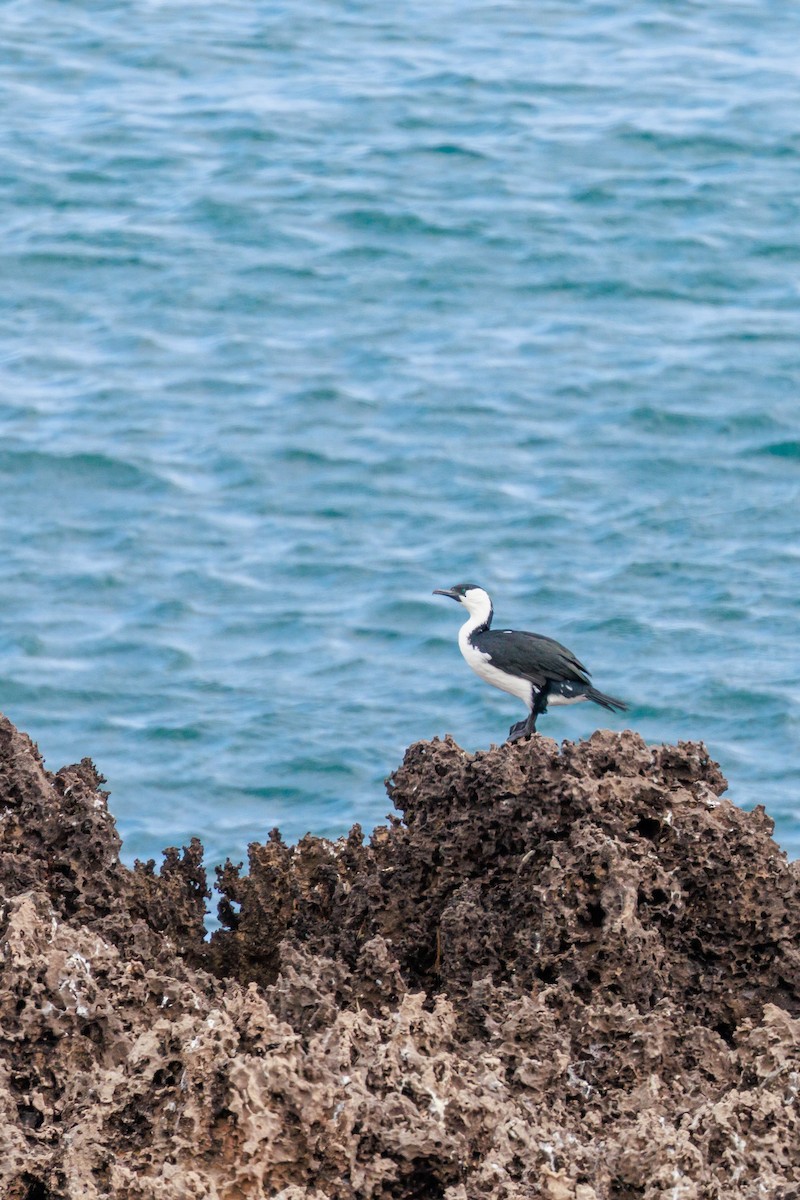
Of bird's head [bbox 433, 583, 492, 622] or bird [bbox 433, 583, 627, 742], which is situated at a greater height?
bird's head [bbox 433, 583, 492, 622]

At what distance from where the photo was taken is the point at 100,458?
1894 cm

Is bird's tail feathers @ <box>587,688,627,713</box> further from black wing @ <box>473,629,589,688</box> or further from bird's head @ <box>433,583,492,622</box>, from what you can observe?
bird's head @ <box>433,583,492,622</box>

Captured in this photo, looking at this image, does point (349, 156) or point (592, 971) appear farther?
point (349, 156)

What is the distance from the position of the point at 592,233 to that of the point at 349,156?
142 inches

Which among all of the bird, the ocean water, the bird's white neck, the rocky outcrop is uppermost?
the ocean water

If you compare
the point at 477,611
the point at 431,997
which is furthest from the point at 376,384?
the point at 431,997

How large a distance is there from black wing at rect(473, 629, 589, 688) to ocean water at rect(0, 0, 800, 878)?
5.08m

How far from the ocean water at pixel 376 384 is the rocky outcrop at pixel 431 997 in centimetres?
779

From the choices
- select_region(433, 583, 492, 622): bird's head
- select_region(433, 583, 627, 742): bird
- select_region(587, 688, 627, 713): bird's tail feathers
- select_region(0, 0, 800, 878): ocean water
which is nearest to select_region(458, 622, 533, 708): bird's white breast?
select_region(433, 583, 627, 742): bird

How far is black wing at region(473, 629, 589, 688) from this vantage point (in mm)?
8852

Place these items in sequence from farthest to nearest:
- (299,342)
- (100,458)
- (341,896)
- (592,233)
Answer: (592,233) < (299,342) < (100,458) < (341,896)

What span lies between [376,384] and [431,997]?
48.5ft

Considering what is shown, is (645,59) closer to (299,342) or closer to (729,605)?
(299,342)

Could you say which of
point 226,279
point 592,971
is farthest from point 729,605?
point 592,971
